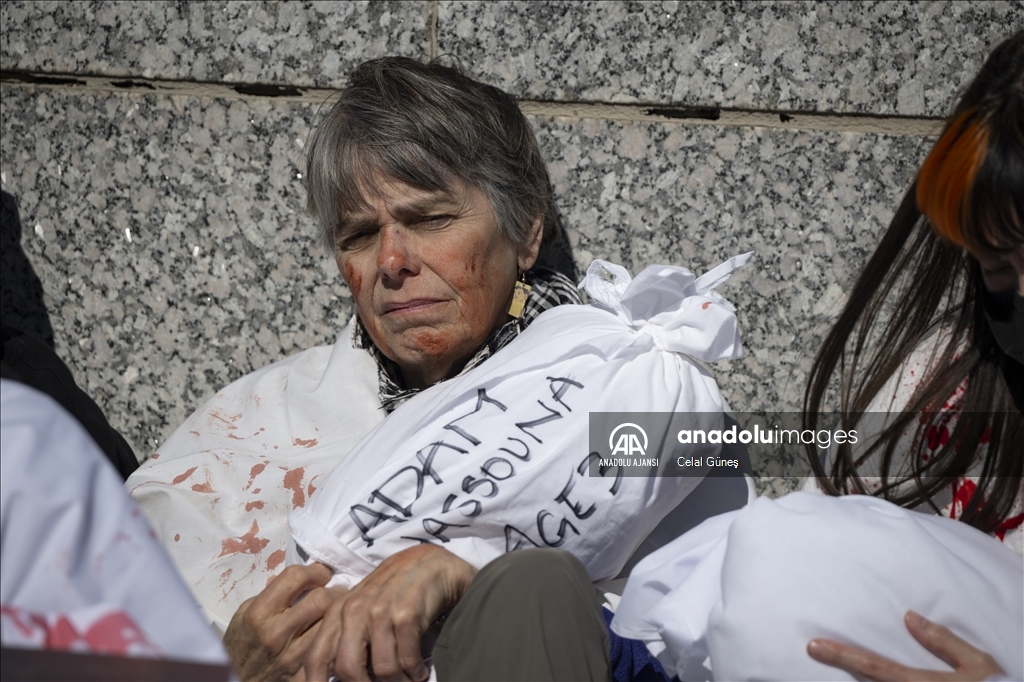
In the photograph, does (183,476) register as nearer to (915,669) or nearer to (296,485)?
(296,485)

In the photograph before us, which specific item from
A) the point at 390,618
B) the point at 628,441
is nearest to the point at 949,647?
the point at 628,441

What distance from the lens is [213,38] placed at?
2062mm

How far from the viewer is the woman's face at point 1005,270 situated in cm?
115

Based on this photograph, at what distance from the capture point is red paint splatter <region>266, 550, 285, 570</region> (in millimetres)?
1568

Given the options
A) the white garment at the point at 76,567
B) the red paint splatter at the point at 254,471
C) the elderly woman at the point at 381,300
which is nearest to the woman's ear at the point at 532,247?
the elderly woman at the point at 381,300

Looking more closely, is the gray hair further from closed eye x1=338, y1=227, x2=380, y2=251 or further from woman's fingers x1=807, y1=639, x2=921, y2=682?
woman's fingers x1=807, y1=639, x2=921, y2=682

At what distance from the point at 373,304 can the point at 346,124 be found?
0.36 metres

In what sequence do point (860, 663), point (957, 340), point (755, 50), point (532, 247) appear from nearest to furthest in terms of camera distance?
1. point (860, 663)
2. point (957, 340)
3. point (532, 247)
4. point (755, 50)

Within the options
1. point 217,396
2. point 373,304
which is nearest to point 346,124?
point 373,304

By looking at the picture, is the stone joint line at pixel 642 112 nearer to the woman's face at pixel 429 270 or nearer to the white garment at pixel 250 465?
the woman's face at pixel 429 270

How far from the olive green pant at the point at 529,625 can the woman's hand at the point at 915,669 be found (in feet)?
0.94

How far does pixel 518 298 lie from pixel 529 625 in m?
0.78

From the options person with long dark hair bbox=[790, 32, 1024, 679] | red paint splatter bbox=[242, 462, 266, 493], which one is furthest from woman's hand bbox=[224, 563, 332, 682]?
person with long dark hair bbox=[790, 32, 1024, 679]

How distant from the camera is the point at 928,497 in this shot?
4.60ft
